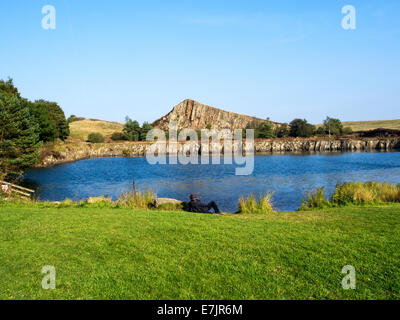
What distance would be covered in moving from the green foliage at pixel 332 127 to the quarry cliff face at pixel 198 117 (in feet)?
129

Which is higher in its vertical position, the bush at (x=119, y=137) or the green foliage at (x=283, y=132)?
the green foliage at (x=283, y=132)

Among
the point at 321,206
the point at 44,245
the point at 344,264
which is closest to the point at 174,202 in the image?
the point at 321,206

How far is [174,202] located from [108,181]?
1740 cm

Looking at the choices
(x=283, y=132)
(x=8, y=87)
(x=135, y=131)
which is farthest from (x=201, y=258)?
(x=283, y=132)

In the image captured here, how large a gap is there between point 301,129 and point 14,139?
8014 cm

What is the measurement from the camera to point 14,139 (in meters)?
26.4

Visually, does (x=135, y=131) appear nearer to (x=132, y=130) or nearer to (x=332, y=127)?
(x=132, y=130)

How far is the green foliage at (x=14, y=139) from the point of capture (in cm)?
2553

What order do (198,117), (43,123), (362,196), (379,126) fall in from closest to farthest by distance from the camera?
1. (362,196)
2. (43,123)
3. (379,126)
4. (198,117)

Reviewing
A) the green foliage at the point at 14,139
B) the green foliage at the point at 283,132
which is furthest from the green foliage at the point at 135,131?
the green foliage at the point at 14,139

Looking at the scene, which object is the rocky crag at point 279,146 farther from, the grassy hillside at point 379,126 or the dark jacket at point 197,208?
the dark jacket at point 197,208

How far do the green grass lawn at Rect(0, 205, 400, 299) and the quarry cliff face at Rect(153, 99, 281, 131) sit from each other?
124456 millimetres
